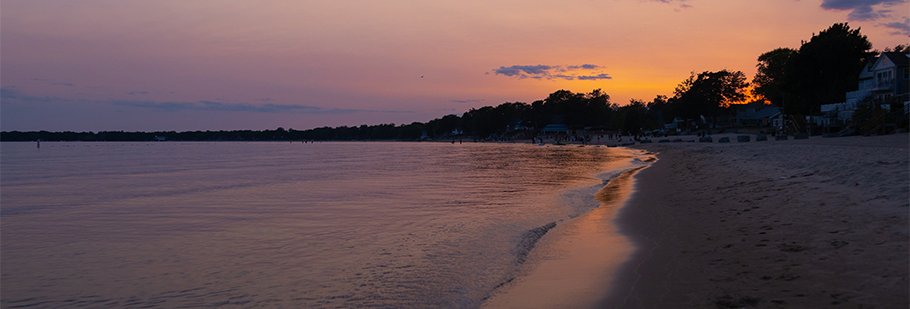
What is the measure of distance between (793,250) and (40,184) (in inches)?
1507

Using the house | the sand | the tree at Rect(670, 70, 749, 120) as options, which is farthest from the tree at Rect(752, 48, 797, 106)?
the sand

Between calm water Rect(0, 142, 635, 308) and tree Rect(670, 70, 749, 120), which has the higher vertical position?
tree Rect(670, 70, 749, 120)

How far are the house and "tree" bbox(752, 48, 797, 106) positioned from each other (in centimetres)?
2985

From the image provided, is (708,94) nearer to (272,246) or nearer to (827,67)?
(827,67)

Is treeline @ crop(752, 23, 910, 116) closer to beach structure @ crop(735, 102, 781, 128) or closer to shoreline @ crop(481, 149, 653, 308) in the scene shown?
beach structure @ crop(735, 102, 781, 128)

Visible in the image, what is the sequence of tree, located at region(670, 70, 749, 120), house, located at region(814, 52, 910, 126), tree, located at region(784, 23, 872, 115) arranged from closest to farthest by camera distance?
house, located at region(814, 52, 910, 126) → tree, located at region(784, 23, 872, 115) → tree, located at region(670, 70, 749, 120)

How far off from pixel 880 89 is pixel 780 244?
5903cm

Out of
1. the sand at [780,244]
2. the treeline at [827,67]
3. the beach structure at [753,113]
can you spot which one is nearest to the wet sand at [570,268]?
the sand at [780,244]

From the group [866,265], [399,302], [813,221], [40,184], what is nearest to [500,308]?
[399,302]

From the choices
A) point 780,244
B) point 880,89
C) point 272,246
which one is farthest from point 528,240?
point 880,89

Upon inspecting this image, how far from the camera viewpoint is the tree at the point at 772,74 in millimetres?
97938

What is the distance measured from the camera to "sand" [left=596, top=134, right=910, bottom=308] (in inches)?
290

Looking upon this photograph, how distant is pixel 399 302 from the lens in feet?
29.2

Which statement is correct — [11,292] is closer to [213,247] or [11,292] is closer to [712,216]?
[213,247]
